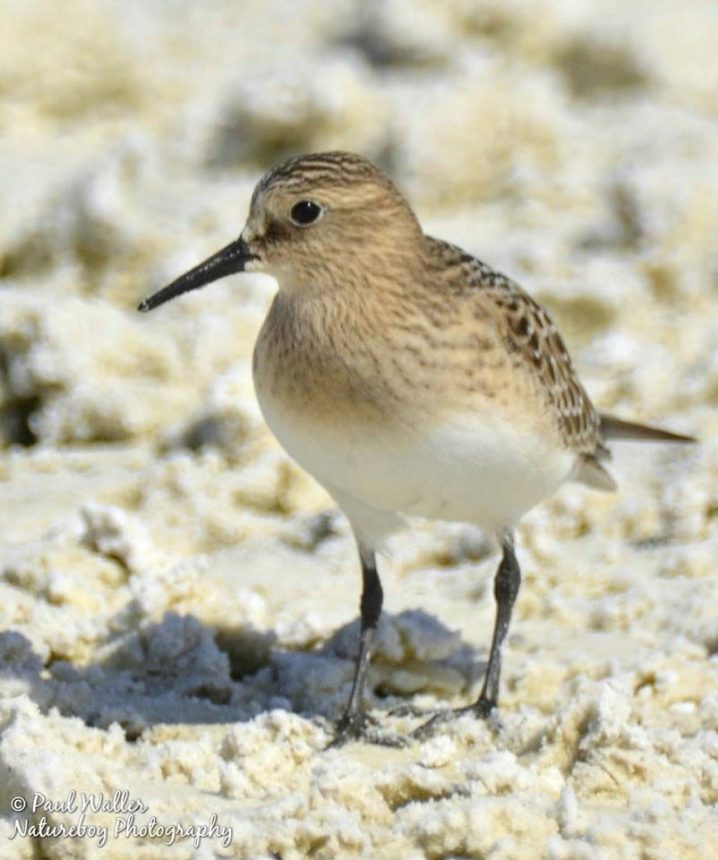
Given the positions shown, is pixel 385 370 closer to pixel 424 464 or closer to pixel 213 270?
pixel 424 464

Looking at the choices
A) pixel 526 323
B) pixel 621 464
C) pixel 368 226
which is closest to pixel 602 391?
pixel 621 464

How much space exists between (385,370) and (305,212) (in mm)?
512

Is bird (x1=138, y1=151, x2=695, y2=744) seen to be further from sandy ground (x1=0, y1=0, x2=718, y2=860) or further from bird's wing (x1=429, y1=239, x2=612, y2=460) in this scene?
sandy ground (x1=0, y1=0, x2=718, y2=860)

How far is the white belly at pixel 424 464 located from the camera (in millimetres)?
4270

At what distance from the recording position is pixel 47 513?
5555 millimetres

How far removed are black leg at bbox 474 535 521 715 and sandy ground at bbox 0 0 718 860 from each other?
0.13 metres

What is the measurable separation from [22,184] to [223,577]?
2867 millimetres

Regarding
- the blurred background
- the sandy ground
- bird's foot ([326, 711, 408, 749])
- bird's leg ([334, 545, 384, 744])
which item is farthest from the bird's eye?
the blurred background

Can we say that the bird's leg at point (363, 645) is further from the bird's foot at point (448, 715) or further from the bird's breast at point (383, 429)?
the bird's breast at point (383, 429)

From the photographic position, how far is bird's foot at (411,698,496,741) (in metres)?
4.48

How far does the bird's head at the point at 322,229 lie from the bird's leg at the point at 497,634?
887mm

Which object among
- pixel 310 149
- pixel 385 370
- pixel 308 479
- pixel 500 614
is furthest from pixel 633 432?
pixel 310 149

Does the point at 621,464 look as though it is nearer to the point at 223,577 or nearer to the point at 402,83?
the point at 223,577

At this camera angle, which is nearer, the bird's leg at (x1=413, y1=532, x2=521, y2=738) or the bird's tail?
the bird's leg at (x1=413, y1=532, x2=521, y2=738)
